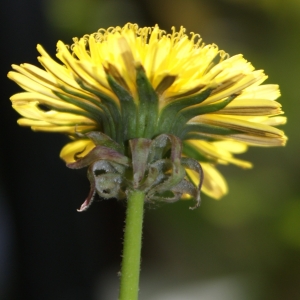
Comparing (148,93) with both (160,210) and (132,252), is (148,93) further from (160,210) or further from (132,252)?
(160,210)

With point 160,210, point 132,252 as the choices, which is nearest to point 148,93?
point 132,252

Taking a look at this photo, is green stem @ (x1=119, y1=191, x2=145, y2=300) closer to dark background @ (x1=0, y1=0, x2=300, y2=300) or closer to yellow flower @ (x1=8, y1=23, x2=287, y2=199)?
yellow flower @ (x1=8, y1=23, x2=287, y2=199)

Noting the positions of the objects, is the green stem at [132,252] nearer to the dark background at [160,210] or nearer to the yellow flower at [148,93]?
the yellow flower at [148,93]

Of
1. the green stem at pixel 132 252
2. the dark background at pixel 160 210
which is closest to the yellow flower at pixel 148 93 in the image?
the green stem at pixel 132 252

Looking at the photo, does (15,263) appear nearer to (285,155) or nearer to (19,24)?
(19,24)

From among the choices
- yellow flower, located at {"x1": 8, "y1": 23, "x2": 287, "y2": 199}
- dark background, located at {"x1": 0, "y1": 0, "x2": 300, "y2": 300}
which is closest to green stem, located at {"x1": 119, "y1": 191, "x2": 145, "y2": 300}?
yellow flower, located at {"x1": 8, "y1": 23, "x2": 287, "y2": 199}

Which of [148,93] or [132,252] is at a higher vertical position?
[148,93]
